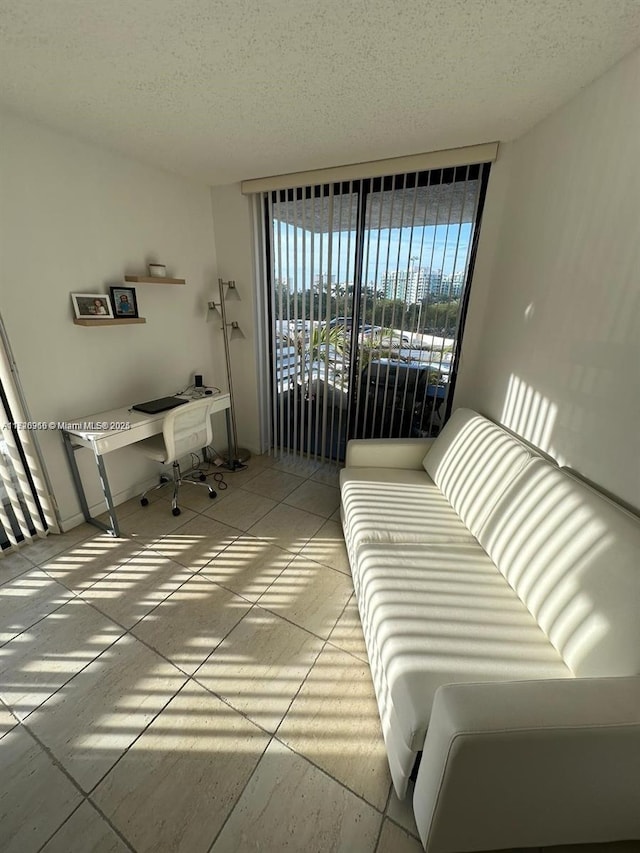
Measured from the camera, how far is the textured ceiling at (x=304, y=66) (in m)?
1.12

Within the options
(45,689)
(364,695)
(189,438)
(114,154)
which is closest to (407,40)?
(114,154)

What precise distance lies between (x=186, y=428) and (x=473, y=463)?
1956mm

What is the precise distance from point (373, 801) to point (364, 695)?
34 cm

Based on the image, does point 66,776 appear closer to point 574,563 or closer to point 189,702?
point 189,702

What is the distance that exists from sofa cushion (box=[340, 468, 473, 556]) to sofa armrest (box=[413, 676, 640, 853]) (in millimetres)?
860

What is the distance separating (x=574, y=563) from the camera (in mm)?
1216

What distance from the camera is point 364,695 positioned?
1460 millimetres

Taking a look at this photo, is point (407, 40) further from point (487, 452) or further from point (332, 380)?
point (332, 380)

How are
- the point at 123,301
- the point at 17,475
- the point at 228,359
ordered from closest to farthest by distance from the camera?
the point at 17,475, the point at 123,301, the point at 228,359

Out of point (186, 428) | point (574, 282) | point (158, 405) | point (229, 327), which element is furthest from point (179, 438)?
point (574, 282)

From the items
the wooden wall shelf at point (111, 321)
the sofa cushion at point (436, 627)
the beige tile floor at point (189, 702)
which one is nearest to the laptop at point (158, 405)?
the wooden wall shelf at point (111, 321)

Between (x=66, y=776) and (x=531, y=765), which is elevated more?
(x=531, y=765)

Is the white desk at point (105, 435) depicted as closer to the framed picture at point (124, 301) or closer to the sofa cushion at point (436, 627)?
the framed picture at point (124, 301)

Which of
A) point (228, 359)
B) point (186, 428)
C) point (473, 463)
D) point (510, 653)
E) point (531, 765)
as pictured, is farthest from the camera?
point (228, 359)
